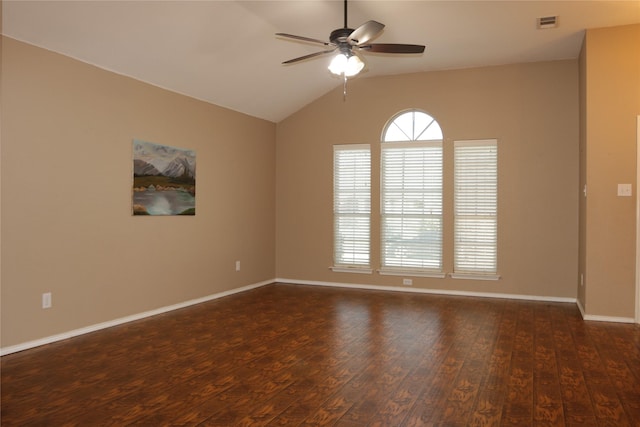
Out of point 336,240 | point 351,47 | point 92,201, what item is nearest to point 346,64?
point 351,47

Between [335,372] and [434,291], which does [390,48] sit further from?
[434,291]

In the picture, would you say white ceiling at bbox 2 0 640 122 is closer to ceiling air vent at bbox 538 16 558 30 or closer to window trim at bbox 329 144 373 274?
ceiling air vent at bbox 538 16 558 30

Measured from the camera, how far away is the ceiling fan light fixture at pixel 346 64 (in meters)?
4.07

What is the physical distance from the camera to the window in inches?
263

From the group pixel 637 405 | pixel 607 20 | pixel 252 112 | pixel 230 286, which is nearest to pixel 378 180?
pixel 252 112

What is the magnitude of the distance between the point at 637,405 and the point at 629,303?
251cm

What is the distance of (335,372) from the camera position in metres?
3.41

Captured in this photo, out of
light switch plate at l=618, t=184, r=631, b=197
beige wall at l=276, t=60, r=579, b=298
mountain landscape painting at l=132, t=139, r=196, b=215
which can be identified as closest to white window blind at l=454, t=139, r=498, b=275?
beige wall at l=276, t=60, r=579, b=298

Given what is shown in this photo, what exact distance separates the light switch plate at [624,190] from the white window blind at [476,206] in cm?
157

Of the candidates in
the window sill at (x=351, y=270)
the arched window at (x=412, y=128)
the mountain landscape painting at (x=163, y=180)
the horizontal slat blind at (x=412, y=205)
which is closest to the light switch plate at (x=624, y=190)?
the horizontal slat blind at (x=412, y=205)

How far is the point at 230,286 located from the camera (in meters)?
6.58

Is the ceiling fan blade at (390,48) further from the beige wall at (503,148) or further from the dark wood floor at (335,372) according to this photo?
the beige wall at (503,148)

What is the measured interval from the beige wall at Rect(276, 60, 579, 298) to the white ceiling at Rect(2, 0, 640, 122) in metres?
0.40

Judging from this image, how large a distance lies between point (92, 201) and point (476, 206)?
4.66m
